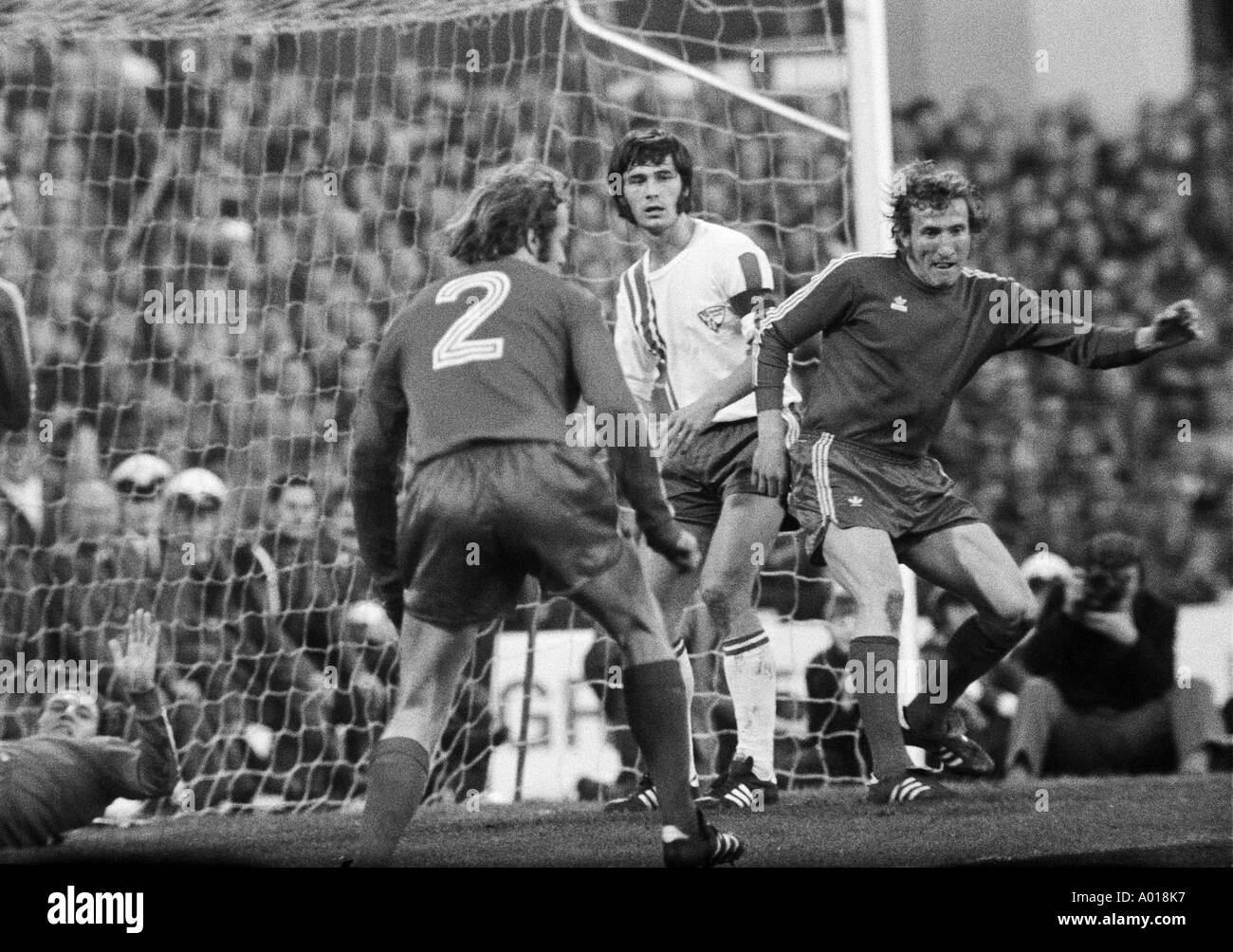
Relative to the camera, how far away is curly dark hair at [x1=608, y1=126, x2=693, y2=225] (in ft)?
17.6

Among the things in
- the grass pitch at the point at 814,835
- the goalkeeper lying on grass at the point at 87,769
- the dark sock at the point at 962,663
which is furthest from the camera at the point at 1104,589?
the goalkeeper lying on grass at the point at 87,769

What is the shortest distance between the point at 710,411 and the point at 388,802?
5.61 ft

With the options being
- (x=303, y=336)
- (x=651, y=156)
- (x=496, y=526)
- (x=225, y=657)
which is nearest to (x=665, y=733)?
(x=496, y=526)

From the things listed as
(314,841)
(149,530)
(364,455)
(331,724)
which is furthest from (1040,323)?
(149,530)

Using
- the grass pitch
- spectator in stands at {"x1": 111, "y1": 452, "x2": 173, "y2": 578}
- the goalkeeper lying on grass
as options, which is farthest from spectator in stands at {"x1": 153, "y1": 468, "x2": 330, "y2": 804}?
the goalkeeper lying on grass

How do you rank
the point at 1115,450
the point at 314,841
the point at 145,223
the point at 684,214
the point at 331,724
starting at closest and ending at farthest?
the point at 314,841 → the point at 684,214 → the point at 331,724 → the point at 145,223 → the point at 1115,450

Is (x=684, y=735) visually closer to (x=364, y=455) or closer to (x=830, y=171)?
(x=364, y=455)

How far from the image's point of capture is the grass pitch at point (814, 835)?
4.38m

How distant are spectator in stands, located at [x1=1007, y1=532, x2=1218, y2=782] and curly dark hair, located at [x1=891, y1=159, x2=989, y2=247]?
1.90 meters

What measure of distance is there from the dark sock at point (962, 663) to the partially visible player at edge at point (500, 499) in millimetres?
1298

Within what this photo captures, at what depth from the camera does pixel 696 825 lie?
4117mm

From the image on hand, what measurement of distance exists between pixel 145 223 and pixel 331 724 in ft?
9.25

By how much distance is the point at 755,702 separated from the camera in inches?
213

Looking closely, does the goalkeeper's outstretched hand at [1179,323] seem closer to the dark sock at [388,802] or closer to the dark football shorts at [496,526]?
the dark football shorts at [496,526]
